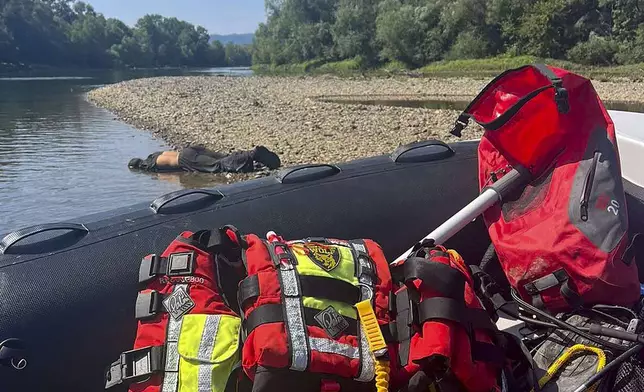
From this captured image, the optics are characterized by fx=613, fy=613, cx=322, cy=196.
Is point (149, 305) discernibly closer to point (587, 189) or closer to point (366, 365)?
point (366, 365)

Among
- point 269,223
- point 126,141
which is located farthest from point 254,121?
point 269,223

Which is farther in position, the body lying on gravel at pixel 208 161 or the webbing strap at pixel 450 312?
the body lying on gravel at pixel 208 161

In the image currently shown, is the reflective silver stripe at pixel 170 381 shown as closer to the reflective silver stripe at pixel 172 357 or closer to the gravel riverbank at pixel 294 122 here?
the reflective silver stripe at pixel 172 357

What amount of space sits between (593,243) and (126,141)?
9.42 metres

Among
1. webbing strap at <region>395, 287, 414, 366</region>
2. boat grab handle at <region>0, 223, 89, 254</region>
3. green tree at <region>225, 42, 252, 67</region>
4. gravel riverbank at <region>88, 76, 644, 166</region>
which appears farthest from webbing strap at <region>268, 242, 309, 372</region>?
green tree at <region>225, 42, 252, 67</region>

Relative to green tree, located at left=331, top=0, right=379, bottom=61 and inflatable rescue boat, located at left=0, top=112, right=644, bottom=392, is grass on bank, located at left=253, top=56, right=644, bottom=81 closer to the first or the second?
green tree, located at left=331, top=0, right=379, bottom=61

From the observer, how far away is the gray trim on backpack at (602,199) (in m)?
1.70

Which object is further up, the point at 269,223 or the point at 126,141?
the point at 269,223

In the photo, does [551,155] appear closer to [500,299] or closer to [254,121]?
[500,299]

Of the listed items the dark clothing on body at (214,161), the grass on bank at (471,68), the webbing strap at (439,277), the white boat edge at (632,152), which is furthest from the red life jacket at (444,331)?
the grass on bank at (471,68)

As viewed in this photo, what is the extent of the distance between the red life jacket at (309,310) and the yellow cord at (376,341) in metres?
0.01

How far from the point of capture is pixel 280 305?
4.39ft

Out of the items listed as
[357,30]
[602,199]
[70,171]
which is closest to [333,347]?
[602,199]

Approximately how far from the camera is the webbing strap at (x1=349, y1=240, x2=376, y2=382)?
51.6 inches
